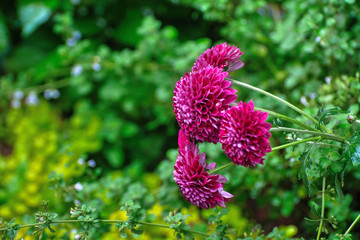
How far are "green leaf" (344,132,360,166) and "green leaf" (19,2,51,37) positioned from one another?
1916mm

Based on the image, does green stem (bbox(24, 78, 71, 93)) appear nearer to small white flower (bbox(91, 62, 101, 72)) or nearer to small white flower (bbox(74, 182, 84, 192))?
small white flower (bbox(91, 62, 101, 72))

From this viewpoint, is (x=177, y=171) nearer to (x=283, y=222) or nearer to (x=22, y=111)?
(x=283, y=222)

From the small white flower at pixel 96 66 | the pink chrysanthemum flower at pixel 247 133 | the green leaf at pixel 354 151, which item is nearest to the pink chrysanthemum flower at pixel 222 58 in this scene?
the pink chrysanthemum flower at pixel 247 133

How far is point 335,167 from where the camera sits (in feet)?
2.76

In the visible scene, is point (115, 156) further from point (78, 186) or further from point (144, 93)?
point (78, 186)

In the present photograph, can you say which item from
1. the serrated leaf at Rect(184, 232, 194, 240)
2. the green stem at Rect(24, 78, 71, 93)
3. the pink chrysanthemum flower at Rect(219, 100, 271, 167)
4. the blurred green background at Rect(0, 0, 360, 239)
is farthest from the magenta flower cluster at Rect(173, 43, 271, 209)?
the green stem at Rect(24, 78, 71, 93)

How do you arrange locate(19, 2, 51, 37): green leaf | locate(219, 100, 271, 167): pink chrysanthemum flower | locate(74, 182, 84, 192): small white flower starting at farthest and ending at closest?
locate(19, 2, 51, 37): green leaf
locate(74, 182, 84, 192): small white flower
locate(219, 100, 271, 167): pink chrysanthemum flower

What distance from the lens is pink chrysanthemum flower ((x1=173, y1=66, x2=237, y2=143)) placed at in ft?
2.46

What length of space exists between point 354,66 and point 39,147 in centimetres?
160

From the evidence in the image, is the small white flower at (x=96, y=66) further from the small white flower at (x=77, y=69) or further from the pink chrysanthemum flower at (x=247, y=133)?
the pink chrysanthemum flower at (x=247, y=133)

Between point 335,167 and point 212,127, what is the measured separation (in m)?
0.31

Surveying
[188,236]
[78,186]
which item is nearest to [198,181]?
[188,236]

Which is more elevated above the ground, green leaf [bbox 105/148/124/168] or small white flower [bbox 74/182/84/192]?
green leaf [bbox 105/148/124/168]

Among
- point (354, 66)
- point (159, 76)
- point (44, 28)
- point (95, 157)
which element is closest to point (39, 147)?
point (95, 157)
